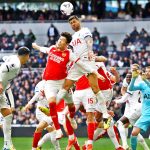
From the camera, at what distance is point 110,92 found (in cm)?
1869

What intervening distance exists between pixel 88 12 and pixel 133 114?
55.9ft

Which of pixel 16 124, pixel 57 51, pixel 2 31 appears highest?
pixel 57 51

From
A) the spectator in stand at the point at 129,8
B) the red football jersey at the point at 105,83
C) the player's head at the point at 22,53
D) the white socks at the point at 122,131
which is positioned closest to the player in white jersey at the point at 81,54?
the red football jersey at the point at 105,83

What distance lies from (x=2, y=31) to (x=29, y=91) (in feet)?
19.7

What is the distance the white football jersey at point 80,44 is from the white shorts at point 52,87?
0.75m

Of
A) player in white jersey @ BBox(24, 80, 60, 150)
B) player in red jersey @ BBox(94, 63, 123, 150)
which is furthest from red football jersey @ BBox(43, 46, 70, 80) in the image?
player in red jersey @ BBox(94, 63, 123, 150)

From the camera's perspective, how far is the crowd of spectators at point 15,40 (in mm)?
35469

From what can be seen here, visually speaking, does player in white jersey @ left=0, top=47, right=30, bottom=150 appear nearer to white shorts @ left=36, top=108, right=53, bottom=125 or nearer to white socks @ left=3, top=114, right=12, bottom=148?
white socks @ left=3, top=114, right=12, bottom=148

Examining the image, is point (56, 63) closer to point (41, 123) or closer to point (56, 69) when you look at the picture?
point (56, 69)

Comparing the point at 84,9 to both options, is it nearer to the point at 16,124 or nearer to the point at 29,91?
the point at 29,91

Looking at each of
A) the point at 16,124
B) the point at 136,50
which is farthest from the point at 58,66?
the point at 136,50

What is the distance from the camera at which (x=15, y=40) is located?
36031 mm

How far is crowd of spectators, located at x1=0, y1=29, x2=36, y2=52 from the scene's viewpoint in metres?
35.5

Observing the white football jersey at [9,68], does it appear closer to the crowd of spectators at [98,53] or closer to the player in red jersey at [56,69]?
the player in red jersey at [56,69]
